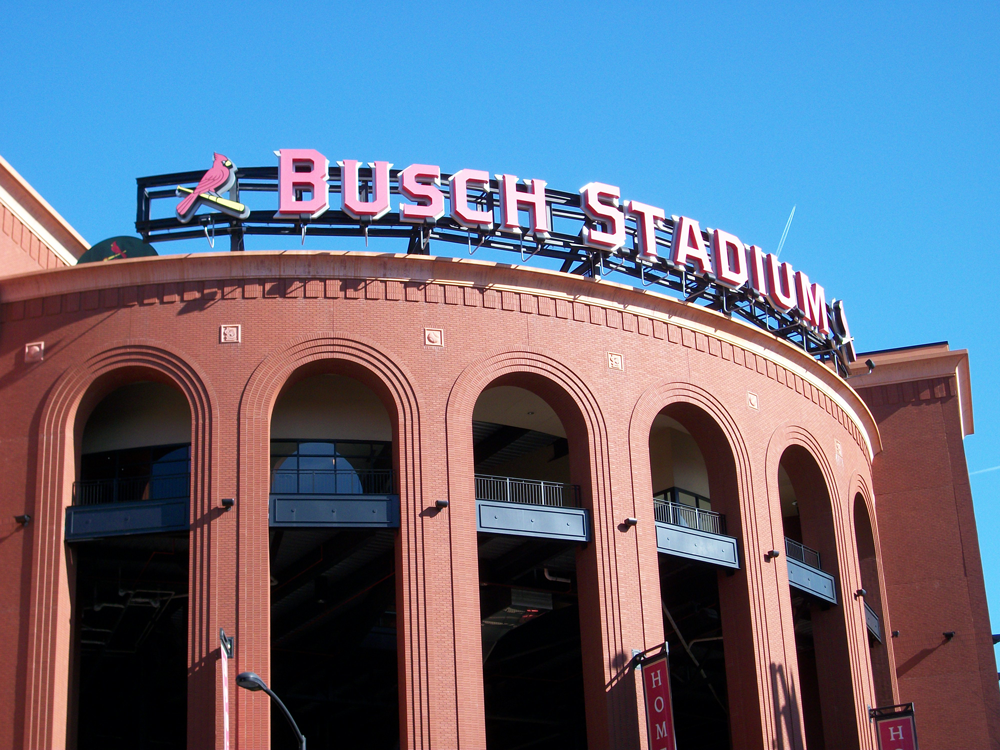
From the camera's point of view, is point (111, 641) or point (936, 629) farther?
point (936, 629)

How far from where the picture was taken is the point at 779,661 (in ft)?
135

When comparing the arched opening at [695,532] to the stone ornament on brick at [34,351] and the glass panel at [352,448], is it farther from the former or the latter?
the stone ornament on brick at [34,351]

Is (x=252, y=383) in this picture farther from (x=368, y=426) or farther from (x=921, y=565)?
(x=921, y=565)

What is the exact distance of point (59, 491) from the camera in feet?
117

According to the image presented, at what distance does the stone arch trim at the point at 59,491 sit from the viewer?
1314 inches

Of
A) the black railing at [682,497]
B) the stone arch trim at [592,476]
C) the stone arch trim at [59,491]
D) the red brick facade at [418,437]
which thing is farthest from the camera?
the black railing at [682,497]

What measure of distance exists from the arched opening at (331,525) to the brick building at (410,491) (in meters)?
0.11

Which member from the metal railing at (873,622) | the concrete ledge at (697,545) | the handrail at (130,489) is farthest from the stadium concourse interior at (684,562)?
the handrail at (130,489)

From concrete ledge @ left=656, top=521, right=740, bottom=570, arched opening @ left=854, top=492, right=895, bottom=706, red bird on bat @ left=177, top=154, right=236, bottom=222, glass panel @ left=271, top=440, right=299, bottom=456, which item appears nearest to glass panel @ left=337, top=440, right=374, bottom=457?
glass panel @ left=271, top=440, right=299, bottom=456

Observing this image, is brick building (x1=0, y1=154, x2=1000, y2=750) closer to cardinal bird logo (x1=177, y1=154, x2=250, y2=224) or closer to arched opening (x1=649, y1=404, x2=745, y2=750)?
arched opening (x1=649, y1=404, x2=745, y2=750)

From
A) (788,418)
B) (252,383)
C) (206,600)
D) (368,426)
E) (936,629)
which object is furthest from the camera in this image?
(936,629)

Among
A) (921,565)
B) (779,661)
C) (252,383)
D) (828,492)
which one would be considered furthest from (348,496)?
(921,565)

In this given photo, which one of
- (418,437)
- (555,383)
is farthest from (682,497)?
(418,437)

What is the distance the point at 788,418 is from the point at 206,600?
2161cm
